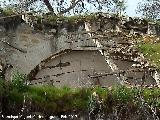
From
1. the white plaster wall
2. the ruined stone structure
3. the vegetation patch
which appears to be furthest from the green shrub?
the vegetation patch

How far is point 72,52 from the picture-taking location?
11953mm

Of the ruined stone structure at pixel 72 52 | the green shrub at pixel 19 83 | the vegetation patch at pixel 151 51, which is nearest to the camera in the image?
the green shrub at pixel 19 83

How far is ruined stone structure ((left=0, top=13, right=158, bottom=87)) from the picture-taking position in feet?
36.6

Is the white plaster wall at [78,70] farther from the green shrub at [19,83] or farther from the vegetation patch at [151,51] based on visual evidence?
the green shrub at [19,83]

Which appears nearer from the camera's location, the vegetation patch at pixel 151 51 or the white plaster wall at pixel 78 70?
the vegetation patch at pixel 151 51

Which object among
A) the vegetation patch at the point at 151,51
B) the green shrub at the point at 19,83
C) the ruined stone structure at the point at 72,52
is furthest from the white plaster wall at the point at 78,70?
the green shrub at the point at 19,83

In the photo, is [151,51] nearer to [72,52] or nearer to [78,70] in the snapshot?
[78,70]

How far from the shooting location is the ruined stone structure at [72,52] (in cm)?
1115

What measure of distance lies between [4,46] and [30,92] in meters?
4.55

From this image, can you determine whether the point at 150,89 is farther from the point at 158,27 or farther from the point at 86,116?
the point at 158,27

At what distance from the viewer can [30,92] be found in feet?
24.0

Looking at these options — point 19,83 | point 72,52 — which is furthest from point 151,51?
point 19,83

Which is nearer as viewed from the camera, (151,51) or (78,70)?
(151,51)

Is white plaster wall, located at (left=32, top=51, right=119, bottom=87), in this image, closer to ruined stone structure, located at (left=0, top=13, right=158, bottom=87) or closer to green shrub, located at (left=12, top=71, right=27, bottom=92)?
Result: ruined stone structure, located at (left=0, top=13, right=158, bottom=87)
